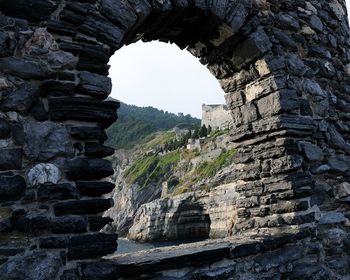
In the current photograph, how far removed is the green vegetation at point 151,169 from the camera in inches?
2338

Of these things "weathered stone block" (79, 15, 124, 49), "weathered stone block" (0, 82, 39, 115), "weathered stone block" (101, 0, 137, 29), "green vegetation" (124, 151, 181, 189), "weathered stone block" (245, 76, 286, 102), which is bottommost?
"weathered stone block" (0, 82, 39, 115)

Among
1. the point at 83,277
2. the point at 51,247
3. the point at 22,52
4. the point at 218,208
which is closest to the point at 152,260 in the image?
the point at 83,277

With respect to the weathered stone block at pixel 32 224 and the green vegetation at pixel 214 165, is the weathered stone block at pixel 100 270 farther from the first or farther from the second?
the green vegetation at pixel 214 165

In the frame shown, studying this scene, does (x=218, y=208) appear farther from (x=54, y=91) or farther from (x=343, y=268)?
(x=54, y=91)

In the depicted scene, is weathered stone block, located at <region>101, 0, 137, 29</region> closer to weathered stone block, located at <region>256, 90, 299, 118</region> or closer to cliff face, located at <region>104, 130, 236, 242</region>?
weathered stone block, located at <region>256, 90, 299, 118</region>

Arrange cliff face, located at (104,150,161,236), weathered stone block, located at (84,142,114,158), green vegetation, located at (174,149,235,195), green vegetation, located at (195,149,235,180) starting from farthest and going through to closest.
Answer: cliff face, located at (104,150,161,236) → green vegetation, located at (174,149,235,195) → green vegetation, located at (195,149,235,180) → weathered stone block, located at (84,142,114,158)

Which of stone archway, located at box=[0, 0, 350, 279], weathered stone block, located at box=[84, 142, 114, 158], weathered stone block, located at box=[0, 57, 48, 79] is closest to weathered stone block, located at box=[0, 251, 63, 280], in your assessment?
stone archway, located at box=[0, 0, 350, 279]

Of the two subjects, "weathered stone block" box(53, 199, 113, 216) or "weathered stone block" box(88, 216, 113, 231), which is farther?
"weathered stone block" box(88, 216, 113, 231)

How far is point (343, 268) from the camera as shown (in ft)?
14.1

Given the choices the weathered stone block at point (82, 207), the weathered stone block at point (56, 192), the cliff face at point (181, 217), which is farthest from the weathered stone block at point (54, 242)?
the cliff face at point (181, 217)

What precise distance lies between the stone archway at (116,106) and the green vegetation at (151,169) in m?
52.5

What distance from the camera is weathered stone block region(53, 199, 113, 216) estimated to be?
2.62m

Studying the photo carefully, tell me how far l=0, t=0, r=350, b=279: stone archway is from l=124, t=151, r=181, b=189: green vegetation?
172 feet

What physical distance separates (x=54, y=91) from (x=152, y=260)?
1.48m
